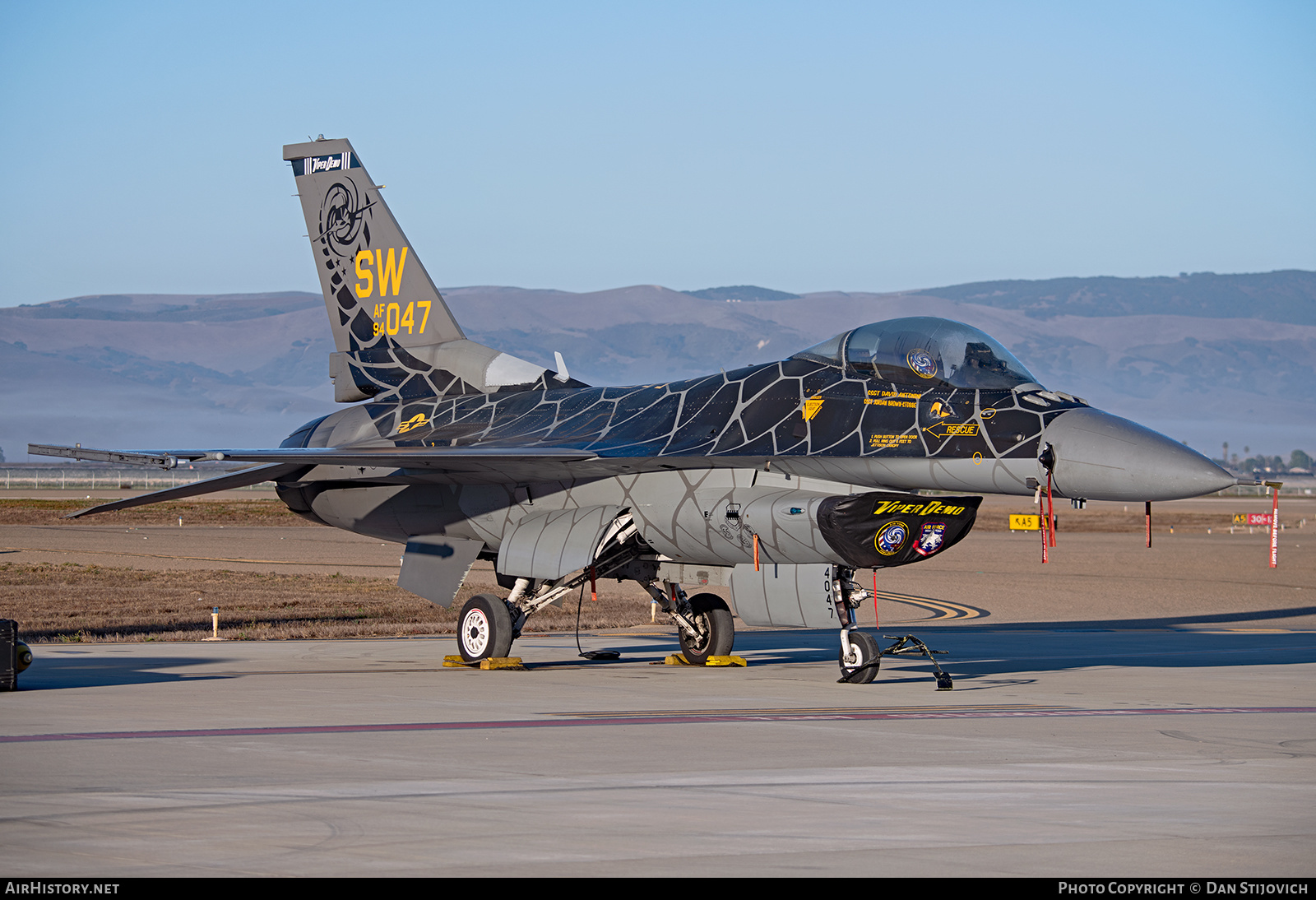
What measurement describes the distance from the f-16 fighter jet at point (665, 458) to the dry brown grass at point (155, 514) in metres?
41.2

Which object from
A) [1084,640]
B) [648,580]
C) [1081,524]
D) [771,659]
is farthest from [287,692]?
[1081,524]

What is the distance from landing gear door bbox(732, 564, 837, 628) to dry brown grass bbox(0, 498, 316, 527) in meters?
47.3

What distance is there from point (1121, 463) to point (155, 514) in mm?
64442

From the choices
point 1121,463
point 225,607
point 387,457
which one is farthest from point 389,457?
point 225,607

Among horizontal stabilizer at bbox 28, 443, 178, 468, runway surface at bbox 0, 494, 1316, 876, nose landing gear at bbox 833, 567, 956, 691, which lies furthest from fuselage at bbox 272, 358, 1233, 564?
horizontal stabilizer at bbox 28, 443, 178, 468

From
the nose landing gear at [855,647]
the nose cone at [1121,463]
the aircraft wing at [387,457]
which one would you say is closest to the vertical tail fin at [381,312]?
the aircraft wing at [387,457]

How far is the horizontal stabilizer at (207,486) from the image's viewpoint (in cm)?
1767

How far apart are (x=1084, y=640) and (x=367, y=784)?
55.3ft

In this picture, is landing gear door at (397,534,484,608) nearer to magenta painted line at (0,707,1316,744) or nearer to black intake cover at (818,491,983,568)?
black intake cover at (818,491,983,568)

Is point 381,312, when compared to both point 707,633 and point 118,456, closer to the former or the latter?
point 118,456

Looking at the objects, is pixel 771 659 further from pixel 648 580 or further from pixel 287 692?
pixel 287 692

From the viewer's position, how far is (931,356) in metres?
15.1
